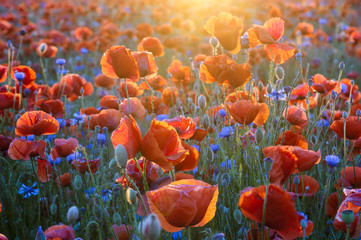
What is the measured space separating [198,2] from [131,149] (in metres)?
7.10

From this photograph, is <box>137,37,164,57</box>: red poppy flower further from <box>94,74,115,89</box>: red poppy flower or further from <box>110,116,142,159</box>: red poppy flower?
<box>110,116,142,159</box>: red poppy flower

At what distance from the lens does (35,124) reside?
5.31 feet

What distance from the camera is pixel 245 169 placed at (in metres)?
1.90

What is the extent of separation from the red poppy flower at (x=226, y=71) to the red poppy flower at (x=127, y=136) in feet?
2.10

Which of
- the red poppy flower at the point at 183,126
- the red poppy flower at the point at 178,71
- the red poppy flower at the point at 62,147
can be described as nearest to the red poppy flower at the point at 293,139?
the red poppy flower at the point at 183,126

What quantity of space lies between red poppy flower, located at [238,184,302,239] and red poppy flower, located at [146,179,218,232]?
0.09 meters

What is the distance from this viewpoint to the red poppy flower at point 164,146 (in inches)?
44.1

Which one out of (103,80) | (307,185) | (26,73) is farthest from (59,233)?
(103,80)

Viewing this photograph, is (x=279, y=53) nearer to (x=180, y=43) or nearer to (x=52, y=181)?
(x=52, y=181)

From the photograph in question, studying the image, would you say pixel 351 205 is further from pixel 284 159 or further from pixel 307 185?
pixel 307 185

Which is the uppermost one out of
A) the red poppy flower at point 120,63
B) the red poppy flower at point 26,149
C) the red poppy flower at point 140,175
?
the red poppy flower at point 120,63

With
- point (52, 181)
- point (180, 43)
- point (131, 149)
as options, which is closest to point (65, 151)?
point (52, 181)

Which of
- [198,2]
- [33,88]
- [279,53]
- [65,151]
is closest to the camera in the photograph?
[65,151]

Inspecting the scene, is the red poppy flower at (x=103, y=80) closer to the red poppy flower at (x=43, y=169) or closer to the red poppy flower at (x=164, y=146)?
the red poppy flower at (x=43, y=169)
